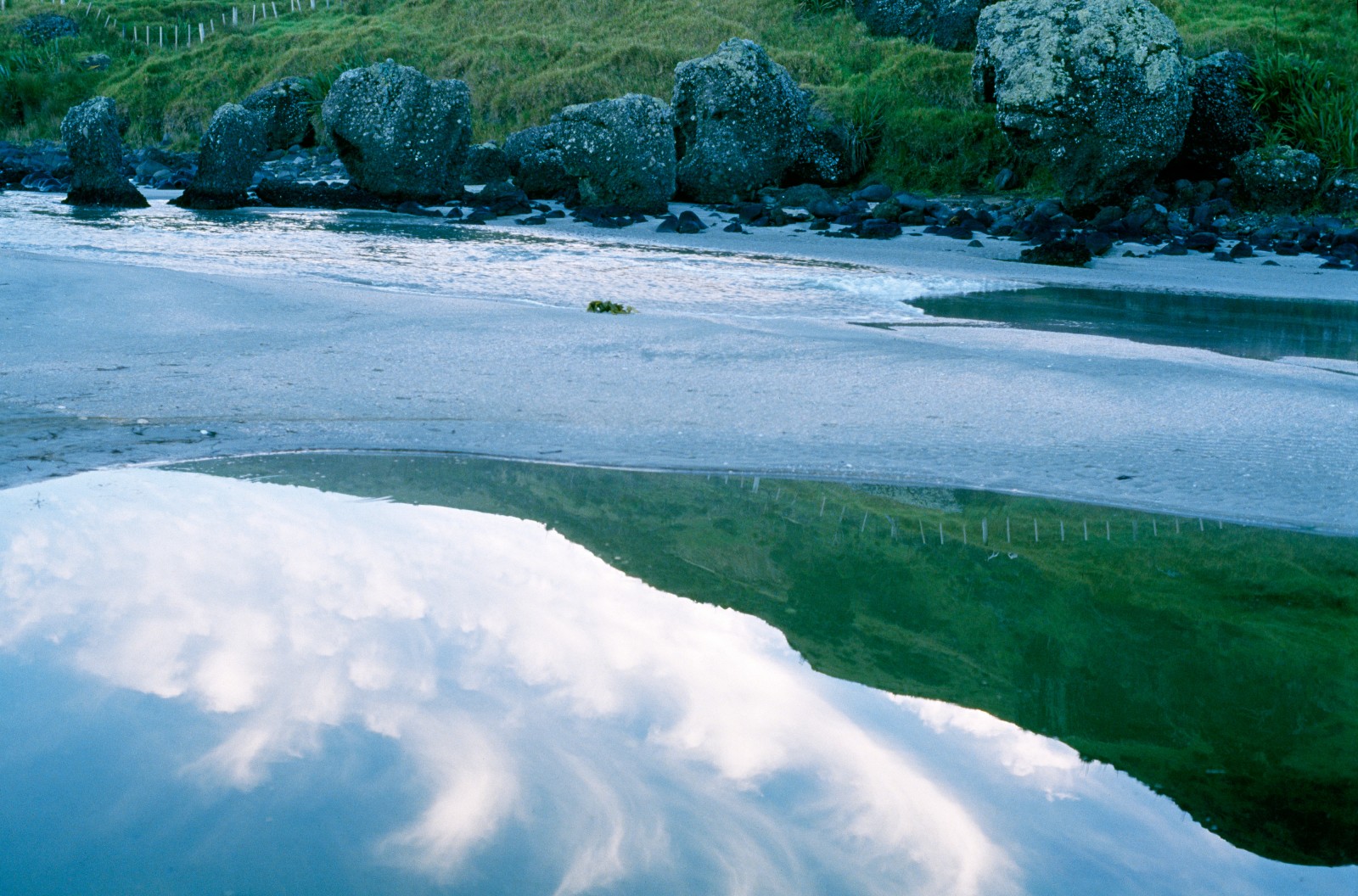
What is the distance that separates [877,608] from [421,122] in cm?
1549

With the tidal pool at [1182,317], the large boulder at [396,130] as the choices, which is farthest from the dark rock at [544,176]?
the tidal pool at [1182,317]

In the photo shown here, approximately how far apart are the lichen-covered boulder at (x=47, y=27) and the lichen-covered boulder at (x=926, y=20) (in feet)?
82.1

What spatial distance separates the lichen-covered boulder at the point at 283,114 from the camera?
78.8ft

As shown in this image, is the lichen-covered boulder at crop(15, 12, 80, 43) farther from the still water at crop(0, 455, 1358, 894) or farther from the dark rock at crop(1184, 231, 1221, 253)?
the still water at crop(0, 455, 1358, 894)

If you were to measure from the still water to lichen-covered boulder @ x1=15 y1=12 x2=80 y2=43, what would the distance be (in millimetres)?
39248

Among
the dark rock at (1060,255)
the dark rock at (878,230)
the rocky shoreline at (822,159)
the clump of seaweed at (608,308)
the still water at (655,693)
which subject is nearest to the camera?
the still water at (655,693)

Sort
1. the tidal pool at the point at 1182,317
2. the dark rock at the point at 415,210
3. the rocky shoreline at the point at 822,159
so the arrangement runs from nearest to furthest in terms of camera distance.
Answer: the tidal pool at the point at 1182,317
the rocky shoreline at the point at 822,159
the dark rock at the point at 415,210

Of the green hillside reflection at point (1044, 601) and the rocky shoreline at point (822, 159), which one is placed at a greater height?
the rocky shoreline at point (822, 159)

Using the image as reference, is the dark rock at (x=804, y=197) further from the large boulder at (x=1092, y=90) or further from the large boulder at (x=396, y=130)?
the large boulder at (x=396, y=130)


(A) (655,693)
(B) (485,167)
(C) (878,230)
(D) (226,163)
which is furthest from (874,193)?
(A) (655,693)

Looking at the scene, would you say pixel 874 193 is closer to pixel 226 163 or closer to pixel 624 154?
pixel 624 154

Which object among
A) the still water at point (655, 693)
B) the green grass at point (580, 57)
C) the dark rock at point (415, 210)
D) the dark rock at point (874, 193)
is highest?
the green grass at point (580, 57)

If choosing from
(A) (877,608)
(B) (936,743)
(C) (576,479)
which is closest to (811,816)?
(B) (936,743)

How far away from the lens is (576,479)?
11.6 feet
